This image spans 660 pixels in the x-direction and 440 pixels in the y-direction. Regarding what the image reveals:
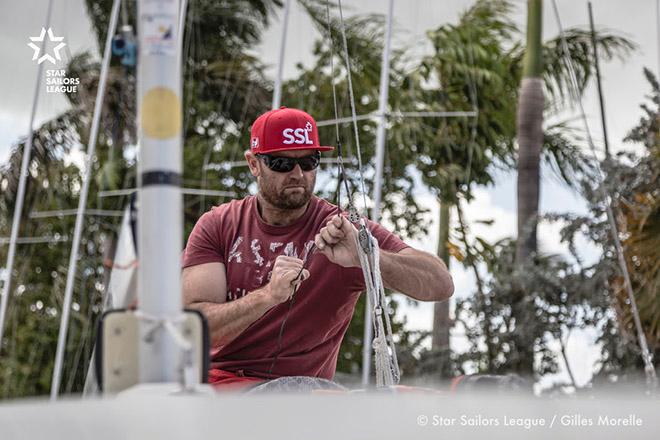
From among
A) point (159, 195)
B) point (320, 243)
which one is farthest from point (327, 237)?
point (159, 195)

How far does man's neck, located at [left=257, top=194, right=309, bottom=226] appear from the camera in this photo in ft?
11.6

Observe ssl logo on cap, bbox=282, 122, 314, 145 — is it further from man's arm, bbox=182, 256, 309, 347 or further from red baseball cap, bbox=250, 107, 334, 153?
man's arm, bbox=182, 256, 309, 347

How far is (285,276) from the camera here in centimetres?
300

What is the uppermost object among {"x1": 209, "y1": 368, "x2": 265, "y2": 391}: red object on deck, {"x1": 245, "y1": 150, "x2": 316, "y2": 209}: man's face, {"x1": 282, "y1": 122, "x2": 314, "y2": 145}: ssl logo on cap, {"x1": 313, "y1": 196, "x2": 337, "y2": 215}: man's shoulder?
{"x1": 282, "y1": 122, "x2": 314, "y2": 145}: ssl logo on cap

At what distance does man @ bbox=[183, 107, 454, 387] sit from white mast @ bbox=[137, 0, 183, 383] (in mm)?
1475

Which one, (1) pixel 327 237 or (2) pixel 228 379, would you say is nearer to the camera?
(1) pixel 327 237

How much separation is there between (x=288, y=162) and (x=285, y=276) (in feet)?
1.81

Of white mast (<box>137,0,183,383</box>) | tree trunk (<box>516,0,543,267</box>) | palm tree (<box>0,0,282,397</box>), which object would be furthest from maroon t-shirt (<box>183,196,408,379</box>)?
palm tree (<box>0,0,282,397</box>)

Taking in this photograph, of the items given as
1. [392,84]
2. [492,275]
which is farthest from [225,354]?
[392,84]

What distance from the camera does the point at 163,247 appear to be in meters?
1.87

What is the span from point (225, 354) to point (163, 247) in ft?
5.40

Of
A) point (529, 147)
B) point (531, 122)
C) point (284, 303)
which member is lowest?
point (284, 303)

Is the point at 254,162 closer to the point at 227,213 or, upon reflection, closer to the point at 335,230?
the point at 227,213

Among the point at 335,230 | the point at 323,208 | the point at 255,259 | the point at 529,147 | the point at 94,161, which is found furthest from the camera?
the point at 94,161
